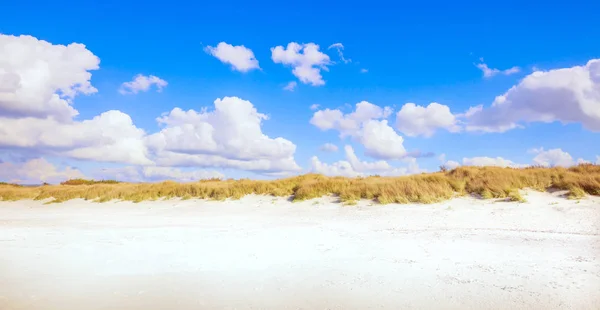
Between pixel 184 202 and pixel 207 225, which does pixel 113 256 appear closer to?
pixel 207 225

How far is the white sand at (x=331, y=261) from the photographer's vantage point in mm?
5324

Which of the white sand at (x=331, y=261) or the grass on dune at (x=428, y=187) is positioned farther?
the grass on dune at (x=428, y=187)

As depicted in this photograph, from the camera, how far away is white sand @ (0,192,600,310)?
5324 mm

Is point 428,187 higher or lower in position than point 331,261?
higher

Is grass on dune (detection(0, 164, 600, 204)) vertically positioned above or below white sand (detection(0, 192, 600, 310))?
above

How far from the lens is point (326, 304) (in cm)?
514

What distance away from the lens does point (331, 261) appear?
23.6ft

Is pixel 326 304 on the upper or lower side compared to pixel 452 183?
lower

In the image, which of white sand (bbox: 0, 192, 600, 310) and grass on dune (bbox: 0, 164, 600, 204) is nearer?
white sand (bbox: 0, 192, 600, 310)

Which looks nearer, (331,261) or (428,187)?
(331,261)

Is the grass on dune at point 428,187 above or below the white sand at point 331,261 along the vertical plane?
above

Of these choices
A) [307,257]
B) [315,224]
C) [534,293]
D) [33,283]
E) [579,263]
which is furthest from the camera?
[315,224]

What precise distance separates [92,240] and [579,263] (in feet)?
33.1

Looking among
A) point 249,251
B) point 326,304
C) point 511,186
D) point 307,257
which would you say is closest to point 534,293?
point 326,304
